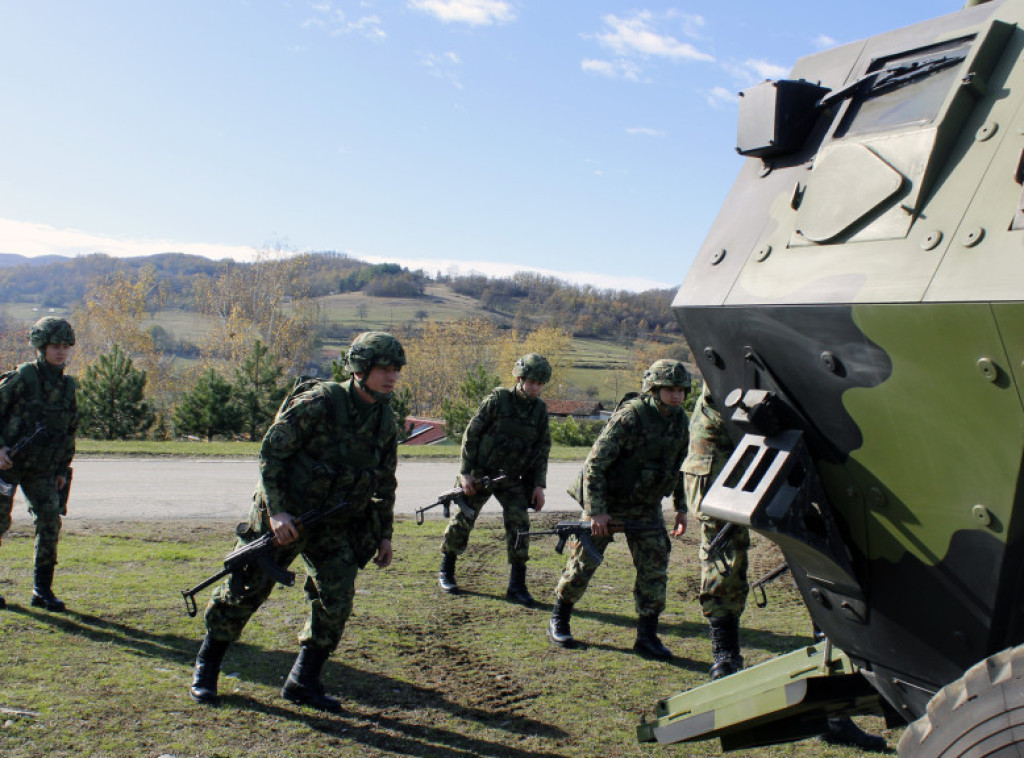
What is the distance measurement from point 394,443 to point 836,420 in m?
2.78

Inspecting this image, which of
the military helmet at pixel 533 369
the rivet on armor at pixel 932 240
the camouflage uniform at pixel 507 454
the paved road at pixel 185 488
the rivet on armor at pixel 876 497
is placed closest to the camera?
the rivet on armor at pixel 932 240

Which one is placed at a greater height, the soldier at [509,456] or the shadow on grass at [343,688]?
the soldier at [509,456]

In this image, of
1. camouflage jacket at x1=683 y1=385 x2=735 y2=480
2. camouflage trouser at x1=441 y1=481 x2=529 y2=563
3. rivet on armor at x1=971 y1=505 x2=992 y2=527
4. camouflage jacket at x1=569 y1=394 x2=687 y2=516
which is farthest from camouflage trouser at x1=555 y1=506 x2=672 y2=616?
rivet on armor at x1=971 y1=505 x2=992 y2=527

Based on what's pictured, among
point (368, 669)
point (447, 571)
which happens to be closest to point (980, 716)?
point (368, 669)

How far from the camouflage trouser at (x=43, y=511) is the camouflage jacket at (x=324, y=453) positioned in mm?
2283

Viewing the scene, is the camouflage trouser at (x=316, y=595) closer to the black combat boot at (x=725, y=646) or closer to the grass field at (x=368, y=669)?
the grass field at (x=368, y=669)

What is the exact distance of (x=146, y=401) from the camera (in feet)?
75.4

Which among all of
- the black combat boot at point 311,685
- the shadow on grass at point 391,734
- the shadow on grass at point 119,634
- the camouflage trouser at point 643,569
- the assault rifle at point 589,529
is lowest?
the shadow on grass at point 391,734

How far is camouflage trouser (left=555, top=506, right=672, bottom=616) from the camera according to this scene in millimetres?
6270

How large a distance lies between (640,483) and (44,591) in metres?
3.97

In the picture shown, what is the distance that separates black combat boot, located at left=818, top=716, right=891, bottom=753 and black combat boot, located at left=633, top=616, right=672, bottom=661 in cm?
150

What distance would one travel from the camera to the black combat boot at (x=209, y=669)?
5.00 metres

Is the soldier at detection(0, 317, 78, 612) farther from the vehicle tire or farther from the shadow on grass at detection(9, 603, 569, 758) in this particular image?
the vehicle tire

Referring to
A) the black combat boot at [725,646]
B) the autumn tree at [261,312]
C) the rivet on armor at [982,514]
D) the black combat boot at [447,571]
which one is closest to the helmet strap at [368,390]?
the black combat boot at [725,646]
